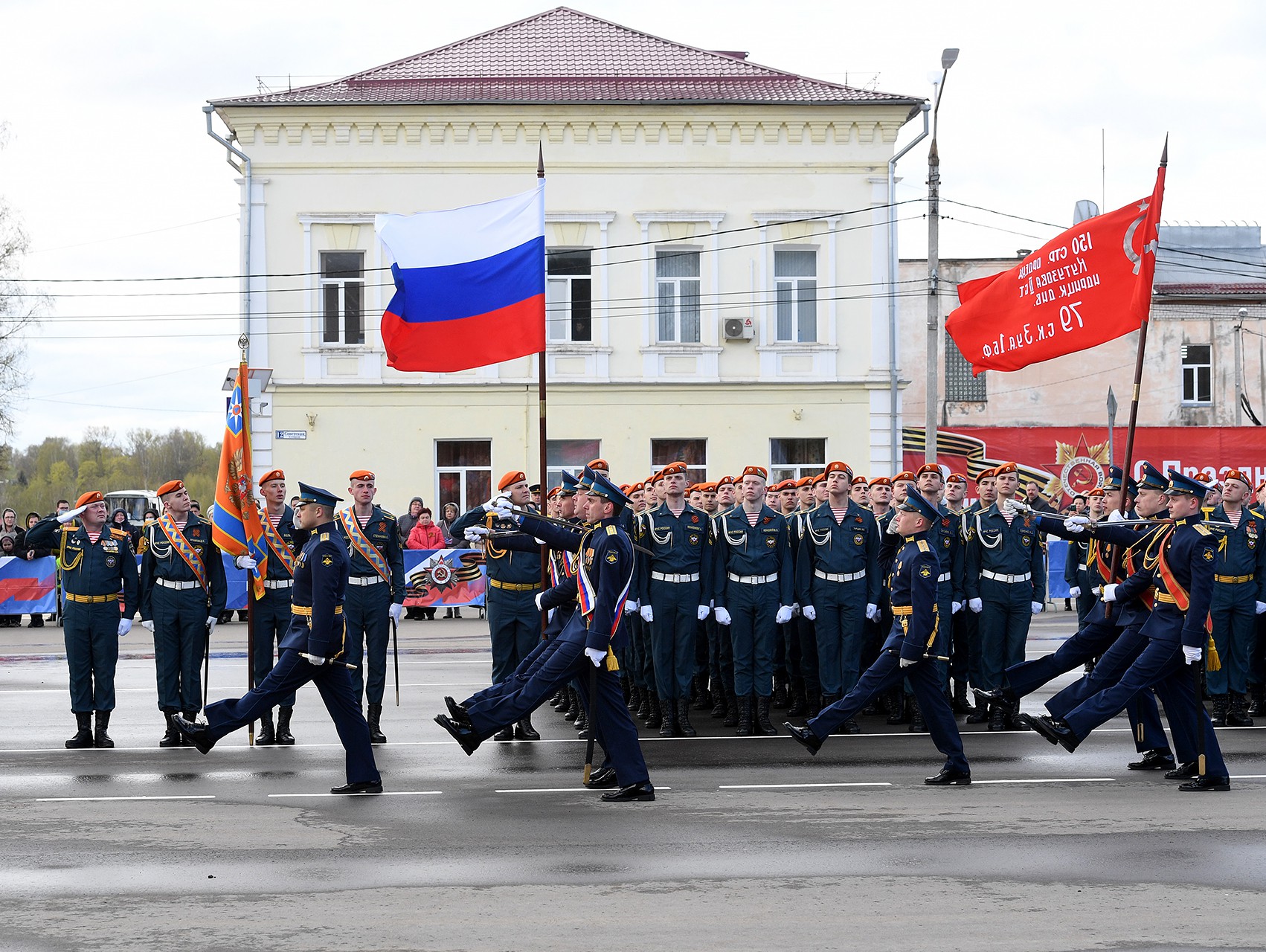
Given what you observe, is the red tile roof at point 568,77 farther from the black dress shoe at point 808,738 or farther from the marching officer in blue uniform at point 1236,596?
the black dress shoe at point 808,738

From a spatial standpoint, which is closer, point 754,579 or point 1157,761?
point 1157,761

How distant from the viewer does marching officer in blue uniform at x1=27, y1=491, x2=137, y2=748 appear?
11148 millimetres

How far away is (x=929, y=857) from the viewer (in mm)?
7387

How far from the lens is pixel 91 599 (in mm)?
11258

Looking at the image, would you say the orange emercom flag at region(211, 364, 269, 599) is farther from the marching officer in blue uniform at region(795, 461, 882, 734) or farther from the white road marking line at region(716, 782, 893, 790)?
the marching officer in blue uniform at region(795, 461, 882, 734)

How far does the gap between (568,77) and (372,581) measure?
19.7 meters

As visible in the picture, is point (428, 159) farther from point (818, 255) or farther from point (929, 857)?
point (929, 857)

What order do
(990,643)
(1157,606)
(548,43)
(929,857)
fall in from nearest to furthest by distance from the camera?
(929,857)
(1157,606)
(990,643)
(548,43)

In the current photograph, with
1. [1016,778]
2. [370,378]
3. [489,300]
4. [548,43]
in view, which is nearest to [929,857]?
[1016,778]

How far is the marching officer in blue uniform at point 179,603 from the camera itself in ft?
37.2

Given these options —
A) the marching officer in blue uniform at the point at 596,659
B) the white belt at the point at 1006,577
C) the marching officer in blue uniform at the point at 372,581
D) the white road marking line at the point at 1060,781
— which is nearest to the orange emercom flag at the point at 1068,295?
the white belt at the point at 1006,577

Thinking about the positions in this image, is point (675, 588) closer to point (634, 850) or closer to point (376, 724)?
point (376, 724)

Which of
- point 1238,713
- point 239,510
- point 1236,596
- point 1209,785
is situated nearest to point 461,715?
point 239,510

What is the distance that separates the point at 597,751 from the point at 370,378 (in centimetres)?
1815
